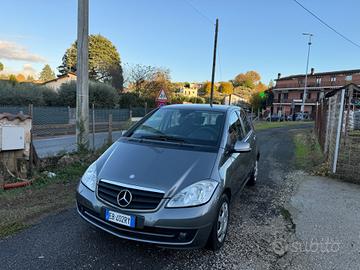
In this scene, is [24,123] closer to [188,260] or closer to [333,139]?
[188,260]

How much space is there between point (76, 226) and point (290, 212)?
10.7ft

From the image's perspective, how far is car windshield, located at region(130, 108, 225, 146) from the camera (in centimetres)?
364

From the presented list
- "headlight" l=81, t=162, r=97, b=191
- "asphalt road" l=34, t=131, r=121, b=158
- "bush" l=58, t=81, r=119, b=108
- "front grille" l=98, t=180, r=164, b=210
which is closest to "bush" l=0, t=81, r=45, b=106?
"bush" l=58, t=81, r=119, b=108

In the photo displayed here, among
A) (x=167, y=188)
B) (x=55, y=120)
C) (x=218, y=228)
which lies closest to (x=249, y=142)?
(x=218, y=228)

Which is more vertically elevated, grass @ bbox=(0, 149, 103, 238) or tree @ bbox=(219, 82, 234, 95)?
tree @ bbox=(219, 82, 234, 95)

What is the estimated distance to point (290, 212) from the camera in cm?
444

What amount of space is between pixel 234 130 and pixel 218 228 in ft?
5.34

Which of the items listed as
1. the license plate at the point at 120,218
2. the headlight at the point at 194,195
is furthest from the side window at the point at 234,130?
the license plate at the point at 120,218

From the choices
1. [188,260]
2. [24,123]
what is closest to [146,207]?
[188,260]

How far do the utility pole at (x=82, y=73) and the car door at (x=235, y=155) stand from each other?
12.9ft

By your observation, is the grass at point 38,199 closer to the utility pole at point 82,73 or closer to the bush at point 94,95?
the utility pole at point 82,73

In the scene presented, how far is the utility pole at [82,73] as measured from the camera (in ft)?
22.1

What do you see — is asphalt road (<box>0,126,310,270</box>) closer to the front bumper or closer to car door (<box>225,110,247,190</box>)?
the front bumper

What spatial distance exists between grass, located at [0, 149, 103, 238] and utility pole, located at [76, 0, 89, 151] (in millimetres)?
1011
